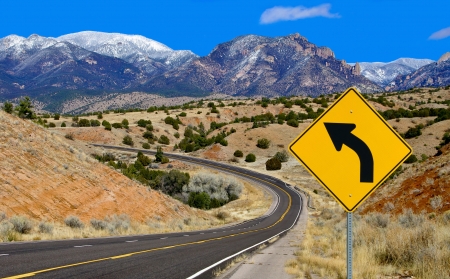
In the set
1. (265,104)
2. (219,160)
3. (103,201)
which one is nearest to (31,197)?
(103,201)

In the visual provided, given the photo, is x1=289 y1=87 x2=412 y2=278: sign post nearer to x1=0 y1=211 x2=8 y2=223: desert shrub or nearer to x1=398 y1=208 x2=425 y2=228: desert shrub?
x1=398 y1=208 x2=425 y2=228: desert shrub

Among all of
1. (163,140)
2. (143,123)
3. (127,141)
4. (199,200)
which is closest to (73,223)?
(199,200)

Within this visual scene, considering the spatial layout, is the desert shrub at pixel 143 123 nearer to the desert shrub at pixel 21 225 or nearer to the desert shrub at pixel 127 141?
the desert shrub at pixel 127 141

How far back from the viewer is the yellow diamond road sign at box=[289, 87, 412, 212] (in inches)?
276

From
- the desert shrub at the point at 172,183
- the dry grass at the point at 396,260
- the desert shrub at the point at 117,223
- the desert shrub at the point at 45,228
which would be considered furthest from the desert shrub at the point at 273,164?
the dry grass at the point at 396,260

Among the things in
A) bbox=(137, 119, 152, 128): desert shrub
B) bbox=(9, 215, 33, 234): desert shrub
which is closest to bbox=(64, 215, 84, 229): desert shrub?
bbox=(9, 215, 33, 234): desert shrub

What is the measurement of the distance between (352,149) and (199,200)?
51968 millimetres

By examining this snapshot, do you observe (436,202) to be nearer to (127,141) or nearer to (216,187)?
(216,187)

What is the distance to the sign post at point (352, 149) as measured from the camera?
23.0ft

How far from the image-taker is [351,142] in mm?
7199

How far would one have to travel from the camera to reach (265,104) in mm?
139500

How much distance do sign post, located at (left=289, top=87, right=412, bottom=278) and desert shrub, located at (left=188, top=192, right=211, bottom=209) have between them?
51568 mm

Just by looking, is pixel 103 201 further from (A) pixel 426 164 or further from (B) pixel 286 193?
(B) pixel 286 193

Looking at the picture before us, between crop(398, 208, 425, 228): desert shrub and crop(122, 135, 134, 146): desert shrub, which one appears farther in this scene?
crop(122, 135, 134, 146): desert shrub
